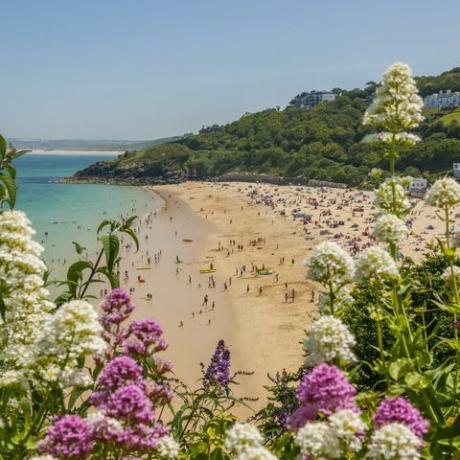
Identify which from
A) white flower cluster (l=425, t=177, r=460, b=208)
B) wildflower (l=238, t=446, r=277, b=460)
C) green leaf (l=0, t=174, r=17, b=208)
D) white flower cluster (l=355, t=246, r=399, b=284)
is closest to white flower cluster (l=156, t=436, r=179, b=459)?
wildflower (l=238, t=446, r=277, b=460)

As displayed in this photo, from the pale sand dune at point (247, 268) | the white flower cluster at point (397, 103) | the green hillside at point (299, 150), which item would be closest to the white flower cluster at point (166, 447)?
the white flower cluster at point (397, 103)

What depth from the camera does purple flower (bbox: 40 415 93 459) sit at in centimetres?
261

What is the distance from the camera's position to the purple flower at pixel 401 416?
9.09ft

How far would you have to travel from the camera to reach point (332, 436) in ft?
8.43

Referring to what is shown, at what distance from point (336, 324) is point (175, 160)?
16311cm

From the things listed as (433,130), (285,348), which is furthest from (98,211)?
(433,130)

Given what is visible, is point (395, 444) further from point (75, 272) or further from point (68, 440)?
point (75, 272)

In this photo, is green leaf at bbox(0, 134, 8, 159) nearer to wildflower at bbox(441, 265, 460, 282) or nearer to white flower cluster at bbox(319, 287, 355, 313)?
white flower cluster at bbox(319, 287, 355, 313)

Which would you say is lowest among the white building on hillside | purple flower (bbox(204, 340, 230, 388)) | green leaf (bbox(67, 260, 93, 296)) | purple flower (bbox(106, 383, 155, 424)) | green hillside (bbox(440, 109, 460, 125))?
purple flower (bbox(204, 340, 230, 388))

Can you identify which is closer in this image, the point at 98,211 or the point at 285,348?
the point at 285,348

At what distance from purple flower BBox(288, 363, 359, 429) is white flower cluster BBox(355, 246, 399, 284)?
144 centimetres

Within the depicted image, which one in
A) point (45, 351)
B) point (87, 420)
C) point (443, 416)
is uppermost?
point (45, 351)

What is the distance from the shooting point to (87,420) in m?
2.80

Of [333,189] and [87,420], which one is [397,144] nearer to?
[87,420]
